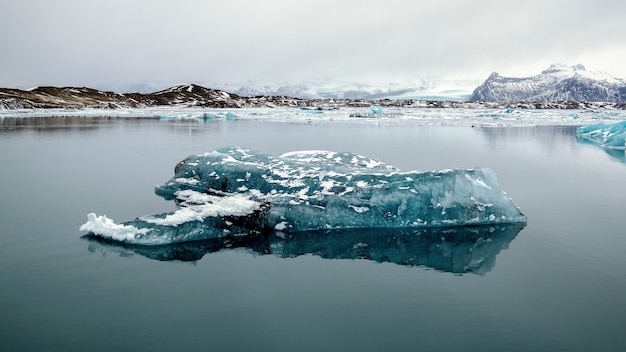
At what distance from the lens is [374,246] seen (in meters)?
7.96

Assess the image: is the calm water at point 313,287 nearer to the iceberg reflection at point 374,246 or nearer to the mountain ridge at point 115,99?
the iceberg reflection at point 374,246

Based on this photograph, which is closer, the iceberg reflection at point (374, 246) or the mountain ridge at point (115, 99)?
the iceberg reflection at point (374, 246)

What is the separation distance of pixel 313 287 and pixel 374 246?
2.08 meters

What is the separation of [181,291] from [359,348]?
98.9 inches

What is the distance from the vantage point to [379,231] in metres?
8.88

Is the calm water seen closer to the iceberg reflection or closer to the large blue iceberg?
the iceberg reflection

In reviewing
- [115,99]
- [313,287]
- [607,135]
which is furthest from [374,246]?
[115,99]

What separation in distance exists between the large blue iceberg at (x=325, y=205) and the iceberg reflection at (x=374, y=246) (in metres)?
0.20

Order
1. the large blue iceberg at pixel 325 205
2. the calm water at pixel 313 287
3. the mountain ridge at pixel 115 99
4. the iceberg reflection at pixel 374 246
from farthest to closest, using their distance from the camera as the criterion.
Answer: the mountain ridge at pixel 115 99 < the large blue iceberg at pixel 325 205 < the iceberg reflection at pixel 374 246 < the calm water at pixel 313 287

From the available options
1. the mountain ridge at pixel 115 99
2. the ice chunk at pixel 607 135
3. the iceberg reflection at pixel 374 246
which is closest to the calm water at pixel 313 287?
the iceberg reflection at pixel 374 246

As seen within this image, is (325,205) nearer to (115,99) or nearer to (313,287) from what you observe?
(313,287)

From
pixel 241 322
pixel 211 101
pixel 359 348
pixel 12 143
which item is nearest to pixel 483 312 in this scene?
pixel 359 348

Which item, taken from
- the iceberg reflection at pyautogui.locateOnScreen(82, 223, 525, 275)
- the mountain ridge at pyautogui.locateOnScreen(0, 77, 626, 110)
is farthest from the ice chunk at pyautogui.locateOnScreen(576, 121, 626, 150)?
the mountain ridge at pyautogui.locateOnScreen(0, 77, 626, 110)

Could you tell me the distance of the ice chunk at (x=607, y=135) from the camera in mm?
25938
